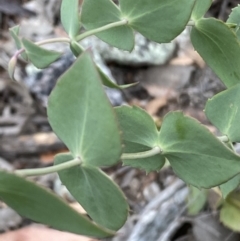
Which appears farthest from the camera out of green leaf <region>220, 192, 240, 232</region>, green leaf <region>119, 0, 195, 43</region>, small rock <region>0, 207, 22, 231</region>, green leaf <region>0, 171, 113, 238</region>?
small rock <region>0, 207, 22, 231</region>

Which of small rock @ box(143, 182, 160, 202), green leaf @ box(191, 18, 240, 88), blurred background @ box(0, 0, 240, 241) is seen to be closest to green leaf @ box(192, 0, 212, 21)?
green leaf @ box(191, 18, 240, 88)

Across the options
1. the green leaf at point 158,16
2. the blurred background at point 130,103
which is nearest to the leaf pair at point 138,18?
the green leaf at point 158,16

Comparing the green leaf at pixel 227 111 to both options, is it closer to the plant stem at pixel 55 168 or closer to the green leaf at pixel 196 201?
the plant stem at pixel 55 168

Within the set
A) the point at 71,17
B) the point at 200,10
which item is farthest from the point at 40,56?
the point at 200,10

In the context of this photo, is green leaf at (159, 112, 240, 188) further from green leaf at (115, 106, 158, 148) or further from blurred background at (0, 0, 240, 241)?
blurred background at (0, 0, 240, 241)

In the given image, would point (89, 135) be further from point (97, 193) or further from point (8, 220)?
point (8, 220)

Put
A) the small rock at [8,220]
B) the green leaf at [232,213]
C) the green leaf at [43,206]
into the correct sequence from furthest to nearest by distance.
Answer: the small rock at [8,220] < the green leaf at [232,213] < the green leaf at [43,206]

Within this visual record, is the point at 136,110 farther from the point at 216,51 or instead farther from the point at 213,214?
the point at 213,214
